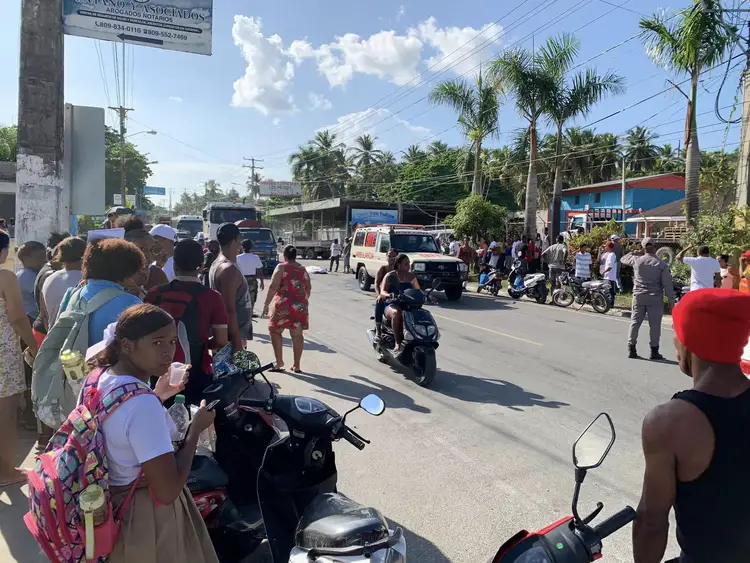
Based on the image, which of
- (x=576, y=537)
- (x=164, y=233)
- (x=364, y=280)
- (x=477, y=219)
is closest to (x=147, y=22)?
(x=164, y=233)

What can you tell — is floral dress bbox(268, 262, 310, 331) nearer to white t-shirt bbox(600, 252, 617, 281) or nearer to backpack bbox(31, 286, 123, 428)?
backpack bbox(31, 286, 123, 428)

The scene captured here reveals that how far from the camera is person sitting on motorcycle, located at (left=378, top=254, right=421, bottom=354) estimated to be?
7455 mm

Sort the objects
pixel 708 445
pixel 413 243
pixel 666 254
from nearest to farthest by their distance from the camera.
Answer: pixel 708 445
pixel 666 254
pixel 413 243

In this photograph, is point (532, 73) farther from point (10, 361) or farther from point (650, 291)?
point (10, 361)

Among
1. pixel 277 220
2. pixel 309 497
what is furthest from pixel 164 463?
pixel 277 220

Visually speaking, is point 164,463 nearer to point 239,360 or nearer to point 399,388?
point 239,360

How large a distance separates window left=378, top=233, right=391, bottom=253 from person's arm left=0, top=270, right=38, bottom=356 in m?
13.6

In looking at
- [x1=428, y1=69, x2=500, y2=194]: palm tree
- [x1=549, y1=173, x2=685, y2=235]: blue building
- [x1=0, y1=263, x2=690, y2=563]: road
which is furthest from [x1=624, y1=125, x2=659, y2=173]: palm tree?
[x1=0, y1=263, x2=690, y2=563]: road

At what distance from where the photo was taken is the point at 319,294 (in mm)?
16953

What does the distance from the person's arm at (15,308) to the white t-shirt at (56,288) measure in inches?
8.5

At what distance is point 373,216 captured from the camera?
37.8 metres

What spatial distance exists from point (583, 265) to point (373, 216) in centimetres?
2385

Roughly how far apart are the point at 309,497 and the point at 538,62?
22123mm

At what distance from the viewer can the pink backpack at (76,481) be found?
1.95 meters
